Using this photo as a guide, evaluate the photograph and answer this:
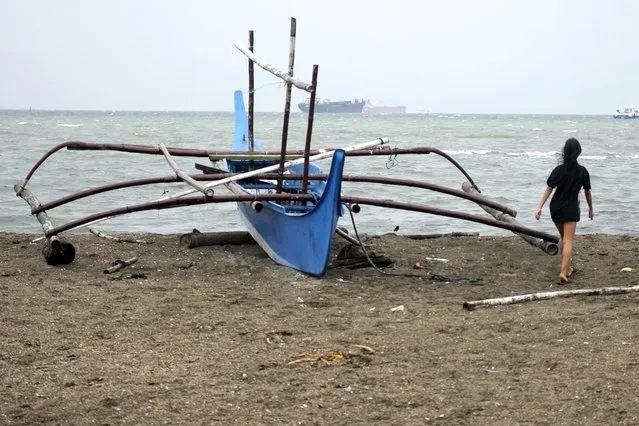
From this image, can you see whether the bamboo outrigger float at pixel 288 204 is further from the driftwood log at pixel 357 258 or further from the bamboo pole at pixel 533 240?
the driftwood log at pixel 357 258

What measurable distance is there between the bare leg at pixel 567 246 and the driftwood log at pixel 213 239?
3.34 m

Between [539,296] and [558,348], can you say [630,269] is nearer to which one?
[539,296]

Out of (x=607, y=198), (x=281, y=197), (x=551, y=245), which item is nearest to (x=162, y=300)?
(x=281, y=197)

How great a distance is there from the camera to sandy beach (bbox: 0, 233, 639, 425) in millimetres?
4820

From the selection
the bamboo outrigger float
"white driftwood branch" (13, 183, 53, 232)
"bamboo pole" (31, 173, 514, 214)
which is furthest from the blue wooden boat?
"white driftwood branch" (13, 183, 53, 232)

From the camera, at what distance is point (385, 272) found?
880 centimetres

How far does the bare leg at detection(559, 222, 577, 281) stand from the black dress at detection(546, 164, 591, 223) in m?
0.07

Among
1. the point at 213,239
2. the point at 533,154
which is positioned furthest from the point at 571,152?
the point at 533,154

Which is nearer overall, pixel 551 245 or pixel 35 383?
pixel 35 383

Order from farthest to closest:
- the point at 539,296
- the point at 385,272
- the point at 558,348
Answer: the point at 385,272
the point at 539,296
the point at 558,348

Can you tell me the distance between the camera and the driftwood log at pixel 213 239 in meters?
9.73

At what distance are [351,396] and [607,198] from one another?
15003 mm

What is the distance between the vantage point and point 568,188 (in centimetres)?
793

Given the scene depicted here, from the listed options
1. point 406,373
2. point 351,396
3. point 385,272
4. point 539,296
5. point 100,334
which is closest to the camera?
point 351,396
